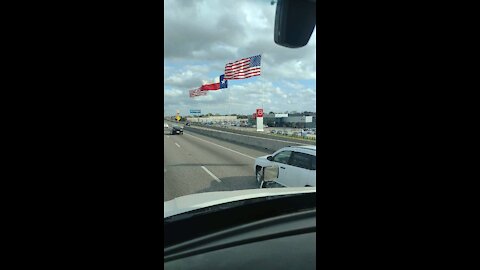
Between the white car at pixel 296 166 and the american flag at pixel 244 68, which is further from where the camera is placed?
the american flag at pixel 244 68

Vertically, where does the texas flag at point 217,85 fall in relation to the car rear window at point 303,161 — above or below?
above

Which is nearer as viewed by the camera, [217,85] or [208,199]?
[208,199]

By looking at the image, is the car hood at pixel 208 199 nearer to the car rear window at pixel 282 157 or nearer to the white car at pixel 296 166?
the white car at pixel 296 166

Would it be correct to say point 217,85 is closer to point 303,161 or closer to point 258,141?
point 258,141

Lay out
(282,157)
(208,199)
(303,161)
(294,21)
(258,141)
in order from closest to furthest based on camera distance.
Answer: (294,21)
(208,199)
(303,161)
(282,157)
(258,141)

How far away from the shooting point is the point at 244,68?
3139 centimetres

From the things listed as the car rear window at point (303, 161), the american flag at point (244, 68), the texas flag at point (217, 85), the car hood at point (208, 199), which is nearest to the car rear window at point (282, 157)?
the car rear window at point (303, 161)

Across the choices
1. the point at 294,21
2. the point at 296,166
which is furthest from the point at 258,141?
the point at 294,21

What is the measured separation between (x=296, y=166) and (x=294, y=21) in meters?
6.62

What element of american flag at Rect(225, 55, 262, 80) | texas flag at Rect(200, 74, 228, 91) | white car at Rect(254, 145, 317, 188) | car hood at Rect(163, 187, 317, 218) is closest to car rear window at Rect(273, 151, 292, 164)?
white car at Rect(254, 145, 317, 188)

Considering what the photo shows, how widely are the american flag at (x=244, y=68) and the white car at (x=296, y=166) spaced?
2141 centimetres

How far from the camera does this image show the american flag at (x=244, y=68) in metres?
30.0
